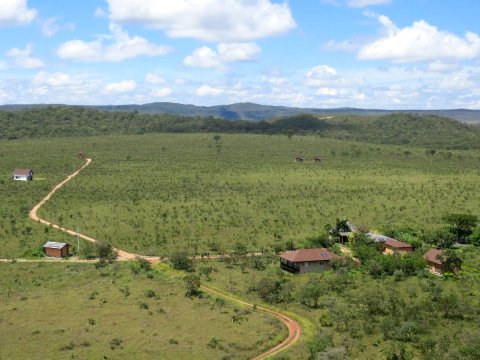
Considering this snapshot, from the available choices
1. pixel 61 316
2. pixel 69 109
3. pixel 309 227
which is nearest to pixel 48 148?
pixel 69 109

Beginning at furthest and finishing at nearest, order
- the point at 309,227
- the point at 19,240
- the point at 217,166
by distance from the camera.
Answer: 1. the point at 217,166
2. the point at 309,227
3. the point at 19,240

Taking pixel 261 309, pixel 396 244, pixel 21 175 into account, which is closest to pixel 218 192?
pixel 21 175

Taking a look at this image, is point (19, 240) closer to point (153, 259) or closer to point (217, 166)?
point (153, 259)

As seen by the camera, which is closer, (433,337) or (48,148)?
(433,337)

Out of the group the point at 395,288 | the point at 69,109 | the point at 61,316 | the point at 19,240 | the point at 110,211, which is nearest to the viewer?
the point at 61,316

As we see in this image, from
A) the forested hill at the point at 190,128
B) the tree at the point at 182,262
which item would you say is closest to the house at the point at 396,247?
the tree at the point at 182,262

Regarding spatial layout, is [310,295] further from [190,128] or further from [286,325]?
[190,128]

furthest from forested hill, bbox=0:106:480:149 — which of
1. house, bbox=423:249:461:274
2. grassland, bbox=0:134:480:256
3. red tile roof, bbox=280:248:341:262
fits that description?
house, bbox=423:249:461:274
